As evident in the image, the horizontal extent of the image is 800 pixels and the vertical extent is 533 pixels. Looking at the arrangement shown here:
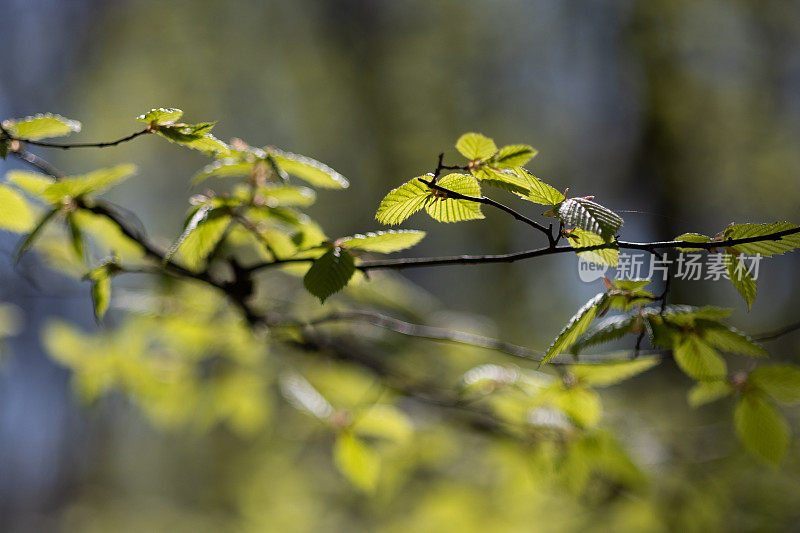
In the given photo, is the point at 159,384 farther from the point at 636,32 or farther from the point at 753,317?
the point at 636,32

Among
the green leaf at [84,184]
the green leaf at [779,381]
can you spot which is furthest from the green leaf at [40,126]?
the green leaf at [779,381]

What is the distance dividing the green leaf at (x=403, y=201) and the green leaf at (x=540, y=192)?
9cm

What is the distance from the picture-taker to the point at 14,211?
686mm

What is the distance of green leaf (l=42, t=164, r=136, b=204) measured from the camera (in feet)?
2.13

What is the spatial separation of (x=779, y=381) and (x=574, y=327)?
35cm

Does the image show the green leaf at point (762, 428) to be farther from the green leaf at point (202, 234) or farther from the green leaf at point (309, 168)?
the green leaf at point (202, 234)

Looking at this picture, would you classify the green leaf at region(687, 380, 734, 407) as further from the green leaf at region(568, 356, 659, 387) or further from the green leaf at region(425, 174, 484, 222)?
the green leaf at region(425, 174, 484, 222)

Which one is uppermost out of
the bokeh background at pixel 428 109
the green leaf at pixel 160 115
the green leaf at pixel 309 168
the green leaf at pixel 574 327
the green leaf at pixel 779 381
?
the bokeh background at pixel 428 109

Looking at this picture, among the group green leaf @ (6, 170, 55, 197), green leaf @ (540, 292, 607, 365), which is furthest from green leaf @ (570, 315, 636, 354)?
green leaf @ (6, 170, 55, 197)

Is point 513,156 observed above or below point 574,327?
above

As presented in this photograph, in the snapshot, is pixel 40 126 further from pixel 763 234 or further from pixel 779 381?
pixel 779 381

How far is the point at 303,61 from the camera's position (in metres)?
3.77

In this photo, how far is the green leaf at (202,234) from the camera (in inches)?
23.5

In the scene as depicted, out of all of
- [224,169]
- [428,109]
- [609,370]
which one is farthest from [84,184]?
[428,109]
